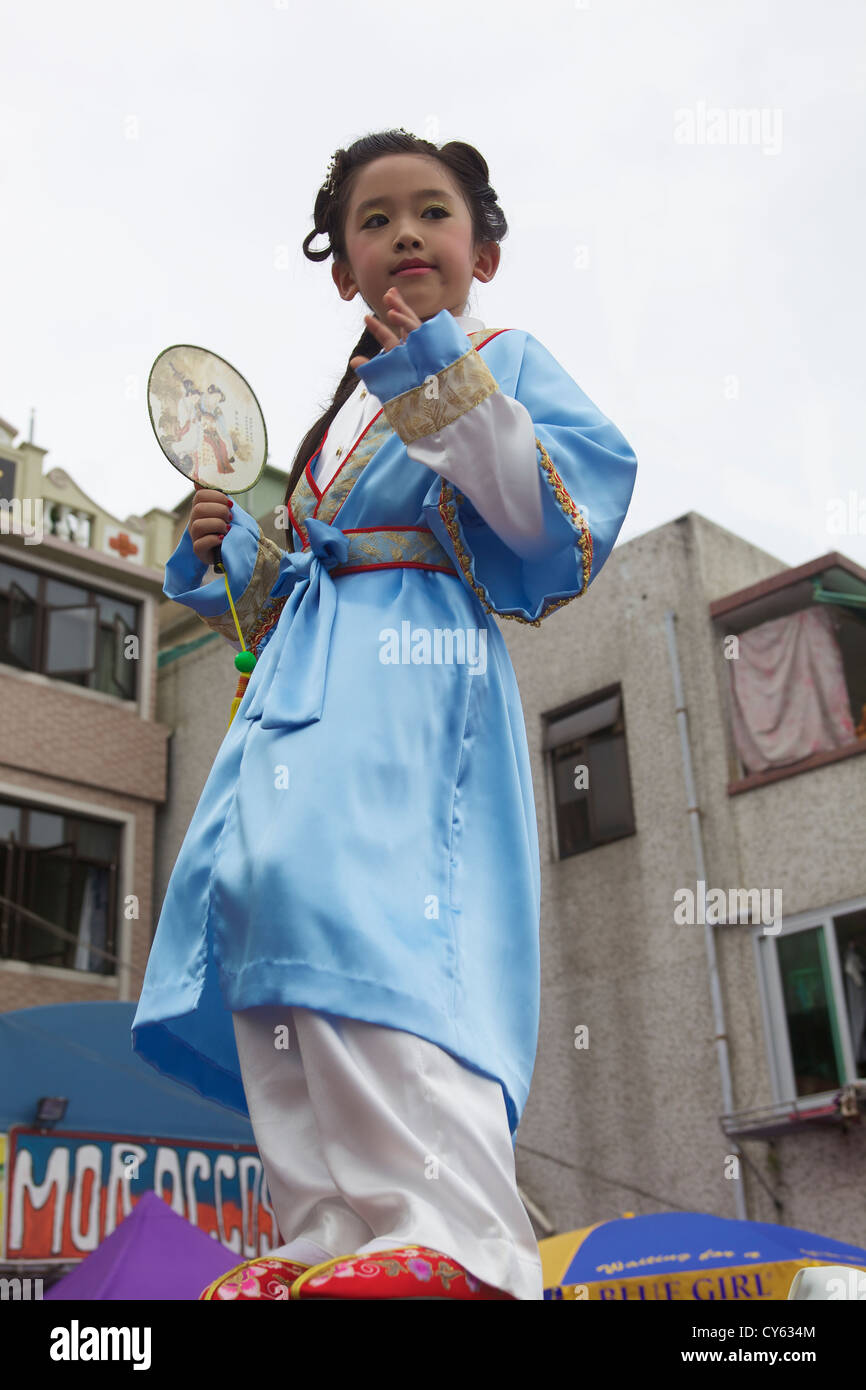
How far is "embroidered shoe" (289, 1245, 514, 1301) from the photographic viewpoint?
5.14 ft

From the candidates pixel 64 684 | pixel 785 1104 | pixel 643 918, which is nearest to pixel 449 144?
pixel 785 1104

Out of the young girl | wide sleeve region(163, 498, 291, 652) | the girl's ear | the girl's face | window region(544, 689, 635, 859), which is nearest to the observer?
the young girl

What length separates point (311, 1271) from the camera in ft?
5.29

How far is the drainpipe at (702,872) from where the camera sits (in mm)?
11148

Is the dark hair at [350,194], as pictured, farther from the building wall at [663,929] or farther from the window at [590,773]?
the window at [590,773]

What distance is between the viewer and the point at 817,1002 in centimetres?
1095

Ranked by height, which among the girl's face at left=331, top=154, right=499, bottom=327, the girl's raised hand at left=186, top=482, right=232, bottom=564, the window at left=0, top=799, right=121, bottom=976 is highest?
the window at left=0, top=799, right=121, bottom=976

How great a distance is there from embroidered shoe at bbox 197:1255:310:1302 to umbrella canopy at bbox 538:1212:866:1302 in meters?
5.82

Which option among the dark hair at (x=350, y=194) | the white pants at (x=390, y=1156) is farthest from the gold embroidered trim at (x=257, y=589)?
the white pants at (x=390, y=1156)

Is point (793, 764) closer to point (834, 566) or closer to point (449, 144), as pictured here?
point (834, 566)

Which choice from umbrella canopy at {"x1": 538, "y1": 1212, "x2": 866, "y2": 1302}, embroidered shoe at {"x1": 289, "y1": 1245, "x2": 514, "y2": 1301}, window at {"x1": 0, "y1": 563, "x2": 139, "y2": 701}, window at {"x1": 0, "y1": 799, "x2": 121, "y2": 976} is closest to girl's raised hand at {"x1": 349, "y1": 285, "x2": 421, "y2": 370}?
embroidered shoe at {"x1": 289, "y1": 1245, "x2": 514, "y2": 1301}

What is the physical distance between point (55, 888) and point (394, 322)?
45.2 ft

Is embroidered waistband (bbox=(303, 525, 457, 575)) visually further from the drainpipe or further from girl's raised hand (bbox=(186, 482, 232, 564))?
the drainpipe

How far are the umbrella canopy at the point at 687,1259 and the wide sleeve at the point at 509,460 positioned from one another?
575 cm
